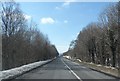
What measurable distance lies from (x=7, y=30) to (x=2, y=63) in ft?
15.7

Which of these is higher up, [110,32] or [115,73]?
[110,32]

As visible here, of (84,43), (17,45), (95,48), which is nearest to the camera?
(17,45)

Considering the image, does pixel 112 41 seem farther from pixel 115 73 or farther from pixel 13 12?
pixel 115 73

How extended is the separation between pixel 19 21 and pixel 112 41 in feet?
53.8

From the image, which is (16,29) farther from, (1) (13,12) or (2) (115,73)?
(2) (115,73)

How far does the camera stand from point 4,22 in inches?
1706

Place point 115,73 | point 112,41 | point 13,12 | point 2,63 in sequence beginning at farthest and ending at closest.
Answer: point 112,41 → point 13,12 → point 2,63 → point 115,73

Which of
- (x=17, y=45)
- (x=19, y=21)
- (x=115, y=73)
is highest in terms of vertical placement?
(x=19, y=21)

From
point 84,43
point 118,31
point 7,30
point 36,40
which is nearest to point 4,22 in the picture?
point 7,30

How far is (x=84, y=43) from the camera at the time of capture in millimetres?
94875

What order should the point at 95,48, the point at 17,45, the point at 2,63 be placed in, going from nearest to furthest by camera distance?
1. the point at 2,63
2. the point at 17,45
3. the point at 95,48

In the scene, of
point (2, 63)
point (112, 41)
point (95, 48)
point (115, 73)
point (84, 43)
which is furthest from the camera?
point (84, 43)

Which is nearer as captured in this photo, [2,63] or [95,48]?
[2,63]

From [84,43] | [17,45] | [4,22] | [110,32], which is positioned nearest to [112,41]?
[110,32]
